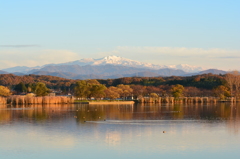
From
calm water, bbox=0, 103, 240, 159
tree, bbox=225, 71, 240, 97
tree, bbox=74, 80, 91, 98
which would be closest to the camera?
calm water, bbox=0, 103, 240, 159

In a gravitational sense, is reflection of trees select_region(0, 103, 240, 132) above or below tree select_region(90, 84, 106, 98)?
below

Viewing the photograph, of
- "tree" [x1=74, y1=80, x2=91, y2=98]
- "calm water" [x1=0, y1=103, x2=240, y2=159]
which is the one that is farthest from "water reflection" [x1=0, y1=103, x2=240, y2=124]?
"tree" [x1=74, y1=80, x2=91, y2=98]

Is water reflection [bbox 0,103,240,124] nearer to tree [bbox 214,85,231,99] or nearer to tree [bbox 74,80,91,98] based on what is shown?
tree [bbox 74,80,91,98]

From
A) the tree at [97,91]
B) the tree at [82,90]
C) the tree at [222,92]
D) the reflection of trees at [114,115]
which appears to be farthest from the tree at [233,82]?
the reflection of trees at [114,115]

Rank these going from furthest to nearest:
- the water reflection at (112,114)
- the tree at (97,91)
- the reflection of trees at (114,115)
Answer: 1. the tree at (97,91)
2. the water reflection at (112,114)
3. the reflection of trees at (114,115)

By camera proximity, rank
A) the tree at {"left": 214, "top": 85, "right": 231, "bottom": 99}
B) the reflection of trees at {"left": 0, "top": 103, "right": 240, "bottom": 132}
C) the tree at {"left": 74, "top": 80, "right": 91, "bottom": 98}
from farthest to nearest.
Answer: the tree at {"left": 214, "top": 85, "right": 231, "bottom": 99} → the tree at {"left": 74, "top": 80, "right": 91, "bottom": 98} → the reflection of trees at {"left": 0, "top": 103, "right": 240, "bottom": 132}

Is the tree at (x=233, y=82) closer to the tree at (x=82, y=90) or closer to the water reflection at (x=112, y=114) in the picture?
the tree at (x=82, y=90)

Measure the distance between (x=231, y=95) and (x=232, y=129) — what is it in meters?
87.3

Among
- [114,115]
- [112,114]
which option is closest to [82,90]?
[112,114]

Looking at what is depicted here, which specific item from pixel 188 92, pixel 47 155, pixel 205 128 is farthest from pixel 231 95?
pixel 47 155

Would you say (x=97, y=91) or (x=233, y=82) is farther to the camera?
(x=233, y=82)

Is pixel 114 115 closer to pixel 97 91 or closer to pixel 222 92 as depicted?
pixel 97 91

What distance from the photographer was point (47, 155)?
22578 mm

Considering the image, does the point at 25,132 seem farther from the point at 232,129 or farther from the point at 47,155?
the point at 232,129
